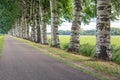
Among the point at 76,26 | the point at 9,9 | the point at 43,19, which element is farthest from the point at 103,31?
the point at 9,9

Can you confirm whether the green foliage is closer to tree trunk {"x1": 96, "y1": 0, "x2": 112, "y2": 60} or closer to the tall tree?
the tall tree

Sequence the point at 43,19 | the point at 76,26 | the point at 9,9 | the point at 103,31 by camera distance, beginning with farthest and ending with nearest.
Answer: the point at 9,9, the point at 43,19, the point at 76,26, the point at 103,31

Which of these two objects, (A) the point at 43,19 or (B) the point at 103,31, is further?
(A) the point at 43,19

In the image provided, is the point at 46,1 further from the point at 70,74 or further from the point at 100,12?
the point at 70,74

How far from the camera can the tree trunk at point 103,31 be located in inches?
758

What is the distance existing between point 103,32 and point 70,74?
6938mm

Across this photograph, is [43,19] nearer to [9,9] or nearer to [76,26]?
[76,26]

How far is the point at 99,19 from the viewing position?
64.5 ft

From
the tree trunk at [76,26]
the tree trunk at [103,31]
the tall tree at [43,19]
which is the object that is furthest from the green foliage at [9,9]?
the tree trunk at [103,31]

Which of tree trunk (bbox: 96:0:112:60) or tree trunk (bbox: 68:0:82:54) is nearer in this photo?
tree trunk (bbox: 96:0:112:60)

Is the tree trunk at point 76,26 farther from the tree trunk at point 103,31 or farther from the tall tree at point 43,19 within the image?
the tall tree at point 43,19

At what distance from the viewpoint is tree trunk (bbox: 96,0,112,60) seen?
63.2ft

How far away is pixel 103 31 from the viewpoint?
19.4 meters

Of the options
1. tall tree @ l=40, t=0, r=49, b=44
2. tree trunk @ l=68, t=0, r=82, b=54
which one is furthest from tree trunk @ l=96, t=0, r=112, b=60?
tall tree @ l=40, t=0, r=49, b=44
